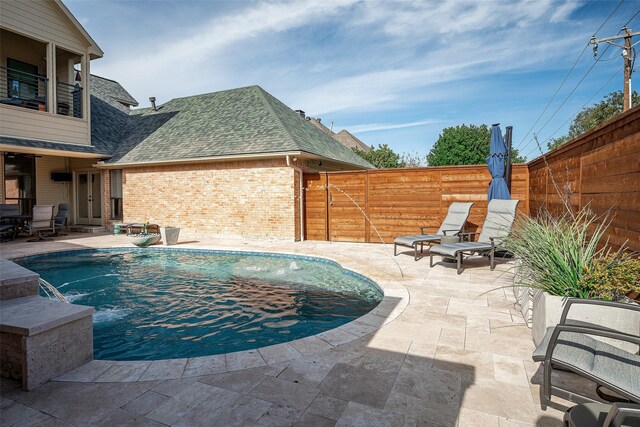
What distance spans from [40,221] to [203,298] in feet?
30.8

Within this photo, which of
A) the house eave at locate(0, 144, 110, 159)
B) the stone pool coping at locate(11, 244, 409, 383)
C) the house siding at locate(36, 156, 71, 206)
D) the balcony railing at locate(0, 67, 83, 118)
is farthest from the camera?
the house siding at locate(36, 156, 71, 206)

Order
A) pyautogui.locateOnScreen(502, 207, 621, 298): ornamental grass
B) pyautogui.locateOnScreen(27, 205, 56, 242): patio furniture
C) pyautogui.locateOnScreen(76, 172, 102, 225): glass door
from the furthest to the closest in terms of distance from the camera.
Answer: pyautogui.locateOnScreen(76, 172, 102, 225): glass door
pyautogui.locateOnScreen(27, 205, 56, 242): patio furniture
pyautogui.locateOnScreen(502, 207, 621, 298): ornamental grass

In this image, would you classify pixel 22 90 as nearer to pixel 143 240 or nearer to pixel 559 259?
pixel 143 240

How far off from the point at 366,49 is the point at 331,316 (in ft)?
35.2

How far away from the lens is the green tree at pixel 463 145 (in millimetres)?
39031

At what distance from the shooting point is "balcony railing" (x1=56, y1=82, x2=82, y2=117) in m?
13.1

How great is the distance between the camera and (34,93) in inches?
513

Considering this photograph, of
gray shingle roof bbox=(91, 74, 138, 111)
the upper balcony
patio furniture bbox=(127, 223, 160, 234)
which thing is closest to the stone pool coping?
patio furniture bbox=(127, 223, 160, 234)

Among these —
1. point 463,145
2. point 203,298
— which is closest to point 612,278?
point 203,298

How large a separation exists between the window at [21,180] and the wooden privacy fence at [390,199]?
37.9 feet

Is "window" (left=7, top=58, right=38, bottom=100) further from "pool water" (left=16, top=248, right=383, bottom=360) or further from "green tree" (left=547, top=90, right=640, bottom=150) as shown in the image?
"green tree" (left=547, top=90, right=640, bottom=150)

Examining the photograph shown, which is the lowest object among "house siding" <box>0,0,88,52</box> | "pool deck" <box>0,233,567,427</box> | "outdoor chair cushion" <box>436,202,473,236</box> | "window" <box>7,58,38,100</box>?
"pool deck" <box>0,233,567,427</box>

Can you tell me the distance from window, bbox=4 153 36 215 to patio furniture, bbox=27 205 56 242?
9.22 ft

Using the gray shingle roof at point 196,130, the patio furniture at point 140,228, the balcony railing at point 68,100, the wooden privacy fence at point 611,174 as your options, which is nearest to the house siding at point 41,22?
the balcony railing at point 68,100
